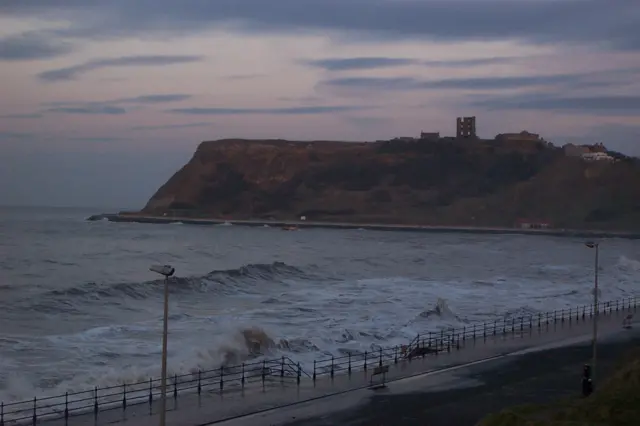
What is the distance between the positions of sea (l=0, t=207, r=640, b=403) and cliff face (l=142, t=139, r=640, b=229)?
207 ft

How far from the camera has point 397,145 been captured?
18225cm

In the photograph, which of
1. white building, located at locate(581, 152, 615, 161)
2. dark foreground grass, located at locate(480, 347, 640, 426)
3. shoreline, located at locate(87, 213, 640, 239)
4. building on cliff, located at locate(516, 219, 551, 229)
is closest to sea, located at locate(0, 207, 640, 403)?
dark foreground grass, located at locate(480, 347, 640, 426)

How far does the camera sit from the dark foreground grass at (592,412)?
12.6 m

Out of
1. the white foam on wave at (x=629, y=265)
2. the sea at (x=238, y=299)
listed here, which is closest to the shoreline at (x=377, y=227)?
the sea at (x=238, y=299)

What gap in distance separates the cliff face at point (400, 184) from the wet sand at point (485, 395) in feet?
411

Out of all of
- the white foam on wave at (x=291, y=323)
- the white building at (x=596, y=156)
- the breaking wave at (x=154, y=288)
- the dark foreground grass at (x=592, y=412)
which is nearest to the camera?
the dark foreground grass at (x=592, y=412)

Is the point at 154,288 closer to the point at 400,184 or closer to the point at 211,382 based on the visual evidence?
the point at 211,382

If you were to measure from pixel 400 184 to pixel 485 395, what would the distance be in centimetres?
15148

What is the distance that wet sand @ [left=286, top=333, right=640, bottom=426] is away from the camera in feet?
54.5

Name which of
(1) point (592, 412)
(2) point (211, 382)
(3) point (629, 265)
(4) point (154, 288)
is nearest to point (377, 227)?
(3) point (629, 265)

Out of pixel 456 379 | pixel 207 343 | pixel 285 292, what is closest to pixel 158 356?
pixel 207 343

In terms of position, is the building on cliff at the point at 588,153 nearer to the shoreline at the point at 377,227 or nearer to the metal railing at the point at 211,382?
the shoreline at the point at 377,227

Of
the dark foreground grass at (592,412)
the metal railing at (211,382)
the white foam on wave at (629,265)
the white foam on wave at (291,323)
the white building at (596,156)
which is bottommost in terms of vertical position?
the white foam on wave at (629,265)

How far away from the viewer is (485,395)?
18859 mm
